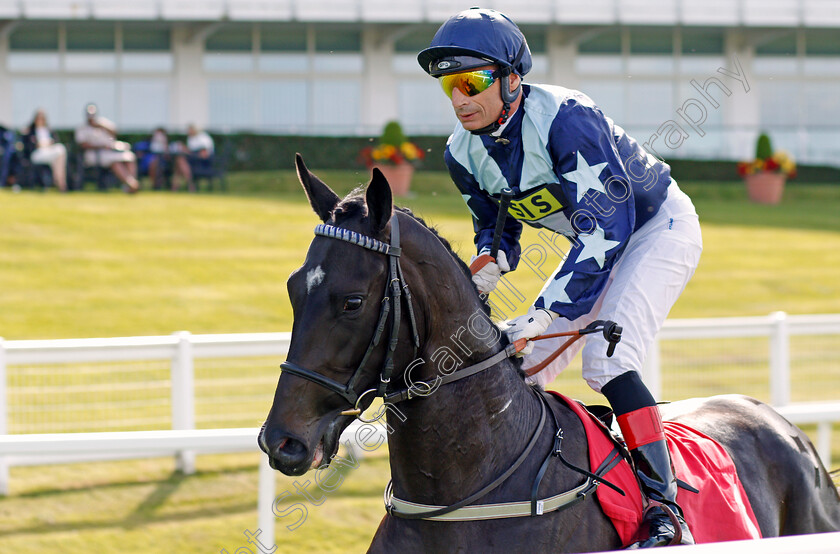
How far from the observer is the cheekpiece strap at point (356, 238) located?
6.59ft

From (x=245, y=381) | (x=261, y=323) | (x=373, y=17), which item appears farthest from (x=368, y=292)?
(x=373, y=17)

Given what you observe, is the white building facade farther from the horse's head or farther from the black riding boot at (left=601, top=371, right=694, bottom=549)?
the horse's head

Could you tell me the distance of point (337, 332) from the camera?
6.40 ft

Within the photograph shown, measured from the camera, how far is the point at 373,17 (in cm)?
2369

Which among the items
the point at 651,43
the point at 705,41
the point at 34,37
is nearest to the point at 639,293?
the point at 34,37

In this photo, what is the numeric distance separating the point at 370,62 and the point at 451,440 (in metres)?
23.5

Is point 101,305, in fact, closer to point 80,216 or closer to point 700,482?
point 80,216

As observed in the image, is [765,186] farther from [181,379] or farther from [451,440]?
[451,440]

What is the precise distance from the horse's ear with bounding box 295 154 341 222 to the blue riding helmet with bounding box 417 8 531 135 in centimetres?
47

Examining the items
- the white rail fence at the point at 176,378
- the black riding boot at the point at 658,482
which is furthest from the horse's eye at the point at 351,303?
the white rail fence at the point at 176,378

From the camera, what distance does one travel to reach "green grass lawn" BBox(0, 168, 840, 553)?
15.6ft

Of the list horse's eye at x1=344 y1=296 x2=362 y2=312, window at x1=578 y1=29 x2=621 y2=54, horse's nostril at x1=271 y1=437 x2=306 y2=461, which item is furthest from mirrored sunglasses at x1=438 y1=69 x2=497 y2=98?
window at x1=578 y1=29 x2=621 y2=54

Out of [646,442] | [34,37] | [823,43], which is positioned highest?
[823,43]

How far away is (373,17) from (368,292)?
74.8ft
